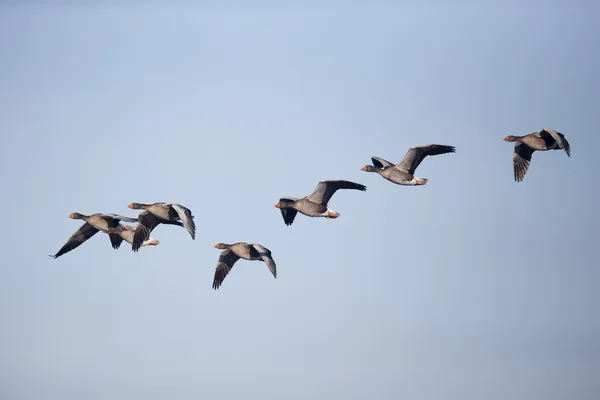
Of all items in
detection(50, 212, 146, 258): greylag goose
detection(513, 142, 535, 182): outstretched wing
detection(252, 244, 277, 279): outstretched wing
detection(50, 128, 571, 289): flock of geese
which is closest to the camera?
detection(252, 244, 277, 279): outstretched wing

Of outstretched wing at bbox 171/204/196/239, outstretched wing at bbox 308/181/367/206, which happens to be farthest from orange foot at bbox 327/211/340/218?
outstretched wing at bbox 171/204/196/239

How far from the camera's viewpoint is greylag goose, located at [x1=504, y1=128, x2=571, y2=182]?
4497 cm

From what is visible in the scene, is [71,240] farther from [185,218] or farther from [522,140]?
[522,140]

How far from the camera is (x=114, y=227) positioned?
4638 centimetres

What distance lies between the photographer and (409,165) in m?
44.2

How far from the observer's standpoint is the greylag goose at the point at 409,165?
143 feet

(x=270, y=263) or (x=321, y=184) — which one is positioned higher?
(x=321, y=184)

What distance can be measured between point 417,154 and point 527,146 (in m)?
4.95

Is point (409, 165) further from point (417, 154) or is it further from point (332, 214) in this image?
point (332, 214)

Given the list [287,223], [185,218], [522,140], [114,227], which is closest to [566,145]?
[522,140]

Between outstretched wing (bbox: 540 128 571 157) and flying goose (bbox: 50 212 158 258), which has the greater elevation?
outstretched wing (bbox: 540 128 571 157)

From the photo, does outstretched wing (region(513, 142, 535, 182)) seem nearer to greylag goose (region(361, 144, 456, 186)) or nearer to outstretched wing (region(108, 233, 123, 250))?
greylag goose (region(361, 144, 456, 186))

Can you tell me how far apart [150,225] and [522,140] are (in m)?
14.4

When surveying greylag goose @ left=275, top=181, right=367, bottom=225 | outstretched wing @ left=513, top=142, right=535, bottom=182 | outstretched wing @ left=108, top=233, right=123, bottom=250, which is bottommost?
outstretched wing @ left=108, top=233, right=123, bottom=250
